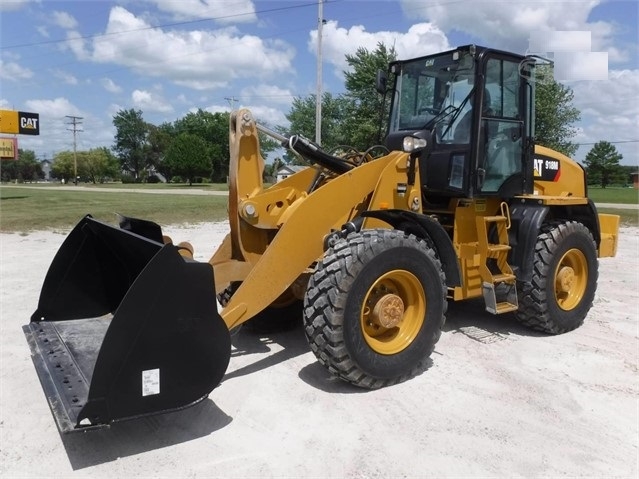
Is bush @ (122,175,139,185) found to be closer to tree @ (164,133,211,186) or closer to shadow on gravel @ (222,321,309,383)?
tree @ (164,133,211,186)

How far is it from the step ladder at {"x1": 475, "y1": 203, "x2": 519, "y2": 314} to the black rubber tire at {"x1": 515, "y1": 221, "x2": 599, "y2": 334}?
6.9 inches

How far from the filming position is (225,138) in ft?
255

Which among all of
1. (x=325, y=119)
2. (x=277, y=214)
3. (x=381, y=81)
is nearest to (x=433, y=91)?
(x=381, y=81)

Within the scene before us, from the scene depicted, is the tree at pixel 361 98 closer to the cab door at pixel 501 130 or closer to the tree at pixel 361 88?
the tree at pixel 361 88

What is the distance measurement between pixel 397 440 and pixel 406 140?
2.56m

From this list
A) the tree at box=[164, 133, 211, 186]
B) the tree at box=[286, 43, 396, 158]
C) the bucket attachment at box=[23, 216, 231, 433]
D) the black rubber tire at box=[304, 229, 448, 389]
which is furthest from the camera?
the tree at box=[164, 133, 211, 186]

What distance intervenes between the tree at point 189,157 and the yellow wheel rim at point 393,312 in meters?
66.5

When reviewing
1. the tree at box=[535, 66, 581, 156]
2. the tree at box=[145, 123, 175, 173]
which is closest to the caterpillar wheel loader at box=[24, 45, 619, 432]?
the tree at box=[535, 66, 581, 156]

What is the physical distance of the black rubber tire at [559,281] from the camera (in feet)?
18.3

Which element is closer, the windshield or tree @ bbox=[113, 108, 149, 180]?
the windshield

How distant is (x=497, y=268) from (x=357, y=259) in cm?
219

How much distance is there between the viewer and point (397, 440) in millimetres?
3527

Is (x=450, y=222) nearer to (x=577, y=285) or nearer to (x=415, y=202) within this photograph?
(x=415, y=202)

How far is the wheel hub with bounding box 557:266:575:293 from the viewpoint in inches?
230
